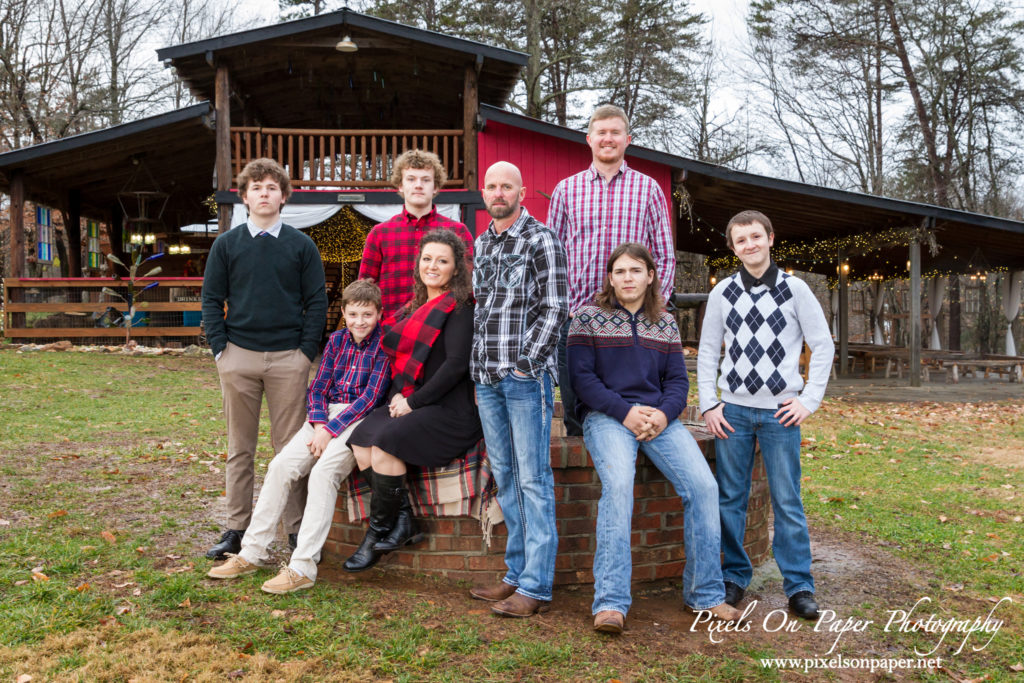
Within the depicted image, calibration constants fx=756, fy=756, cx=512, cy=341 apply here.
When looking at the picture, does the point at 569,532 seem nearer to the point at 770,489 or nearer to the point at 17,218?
the point at 770,489

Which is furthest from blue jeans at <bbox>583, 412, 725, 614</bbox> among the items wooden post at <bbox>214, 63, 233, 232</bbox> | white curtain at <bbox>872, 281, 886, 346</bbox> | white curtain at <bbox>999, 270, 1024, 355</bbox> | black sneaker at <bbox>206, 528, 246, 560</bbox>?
white curtain at <bbox>872, 281, 886, 346</bbox>

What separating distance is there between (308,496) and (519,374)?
114cm

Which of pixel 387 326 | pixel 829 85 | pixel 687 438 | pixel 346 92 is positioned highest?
pixel 829 85

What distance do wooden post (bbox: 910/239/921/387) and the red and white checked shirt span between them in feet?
35.7

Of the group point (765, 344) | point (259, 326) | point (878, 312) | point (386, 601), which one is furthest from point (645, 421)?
point (878, 312)

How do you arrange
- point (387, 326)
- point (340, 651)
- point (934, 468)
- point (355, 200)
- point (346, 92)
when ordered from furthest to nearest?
point (346, 92) → point (355, 200) → point (934, 468) → point (387, 326) → point (340, 651)

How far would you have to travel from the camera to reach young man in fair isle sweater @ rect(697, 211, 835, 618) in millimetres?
3258

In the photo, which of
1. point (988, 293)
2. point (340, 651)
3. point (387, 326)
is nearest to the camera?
point (340, 651)

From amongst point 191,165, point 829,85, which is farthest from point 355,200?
point 829,85

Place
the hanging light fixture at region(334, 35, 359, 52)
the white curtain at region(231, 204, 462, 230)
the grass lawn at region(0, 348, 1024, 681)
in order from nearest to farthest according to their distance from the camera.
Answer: the grass lawn at region(0, 348, 1024, 681) < the hanging light fixture at region(334, 35, 359, 52) < the white curtain at region(231, 204, 462, 230)

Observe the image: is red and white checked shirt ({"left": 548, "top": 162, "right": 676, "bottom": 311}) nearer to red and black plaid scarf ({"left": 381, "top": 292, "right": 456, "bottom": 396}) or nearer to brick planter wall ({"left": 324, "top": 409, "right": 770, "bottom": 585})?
red and black plaid scarf ({"left": 381, "top": 292, "right": 456, "bottom": 396})

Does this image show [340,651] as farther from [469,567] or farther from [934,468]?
[934,468]

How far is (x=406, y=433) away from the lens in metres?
3.31

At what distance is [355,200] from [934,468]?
9.58m
